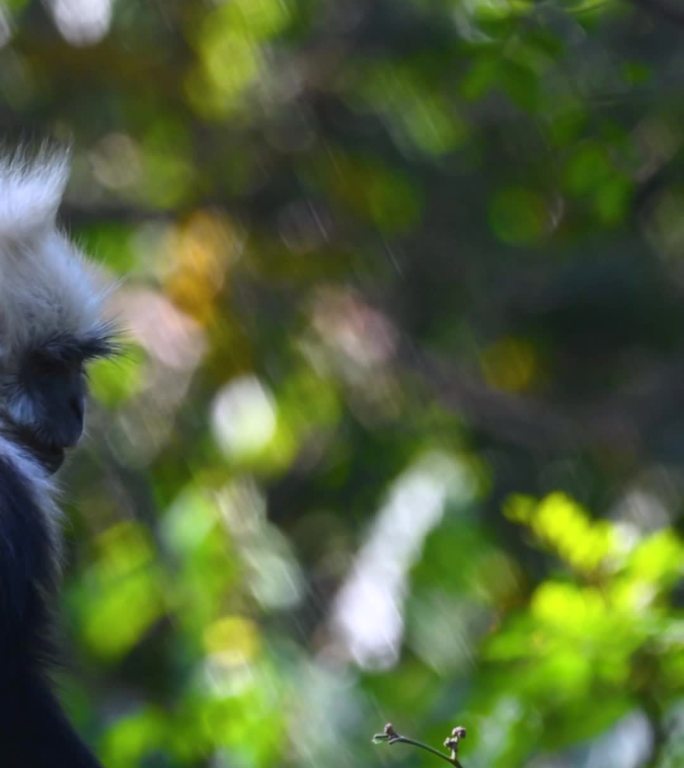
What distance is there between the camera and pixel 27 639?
3.70 meters

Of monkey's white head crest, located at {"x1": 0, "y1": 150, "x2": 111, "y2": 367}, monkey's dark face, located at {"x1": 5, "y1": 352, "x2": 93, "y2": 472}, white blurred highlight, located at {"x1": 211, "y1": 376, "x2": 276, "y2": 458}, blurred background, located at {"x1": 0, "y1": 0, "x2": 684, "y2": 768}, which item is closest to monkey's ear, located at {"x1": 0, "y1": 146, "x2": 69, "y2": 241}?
monkey's white head crest, located at {"x1": 0, "y1": 150, "x2": 111, "y2": 367}

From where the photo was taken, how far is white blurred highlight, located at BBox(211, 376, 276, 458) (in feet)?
23.5

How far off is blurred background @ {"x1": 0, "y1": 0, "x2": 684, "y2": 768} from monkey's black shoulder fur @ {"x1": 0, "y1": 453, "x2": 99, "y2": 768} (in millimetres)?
2046

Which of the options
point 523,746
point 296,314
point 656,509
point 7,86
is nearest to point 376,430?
point 296,314

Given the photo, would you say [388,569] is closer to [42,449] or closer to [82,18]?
[82,18]

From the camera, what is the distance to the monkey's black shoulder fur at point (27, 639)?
11.5ft

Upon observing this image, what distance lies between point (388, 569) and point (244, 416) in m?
1.16

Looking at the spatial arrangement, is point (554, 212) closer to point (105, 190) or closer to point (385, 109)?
point (385, 109)

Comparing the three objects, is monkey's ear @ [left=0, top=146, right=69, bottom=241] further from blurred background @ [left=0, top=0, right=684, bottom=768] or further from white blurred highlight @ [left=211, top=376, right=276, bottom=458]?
white blurred highlight @ [left=211, top=376, right=276, bottom=458]

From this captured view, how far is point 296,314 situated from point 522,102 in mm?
3014

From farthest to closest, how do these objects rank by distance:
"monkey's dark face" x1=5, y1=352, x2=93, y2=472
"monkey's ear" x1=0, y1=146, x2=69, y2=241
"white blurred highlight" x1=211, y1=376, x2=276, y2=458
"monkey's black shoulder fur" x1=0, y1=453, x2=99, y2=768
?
"white blurred highlight" x1=211, y1=376, x2=276, y2=458 → "monkey's ear" x1=0, y1=146, x2=69, y2=241 → "monkey's dark face" x1=5, y1=352, x2=93, y2=472 → "monkey's black shoulder fur" x1=0, y1=453, x2=99, y2=768

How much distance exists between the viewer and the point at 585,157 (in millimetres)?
4285

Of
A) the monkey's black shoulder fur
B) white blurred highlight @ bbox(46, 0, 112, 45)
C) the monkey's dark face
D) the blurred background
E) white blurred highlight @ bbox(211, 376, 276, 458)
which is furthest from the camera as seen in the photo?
white blurred highlight @ bbox(46, 0, 112, 45)

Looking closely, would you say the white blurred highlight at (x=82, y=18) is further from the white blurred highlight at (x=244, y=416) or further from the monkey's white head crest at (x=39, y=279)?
the monkey's white head crest at (x=39, y=279)
